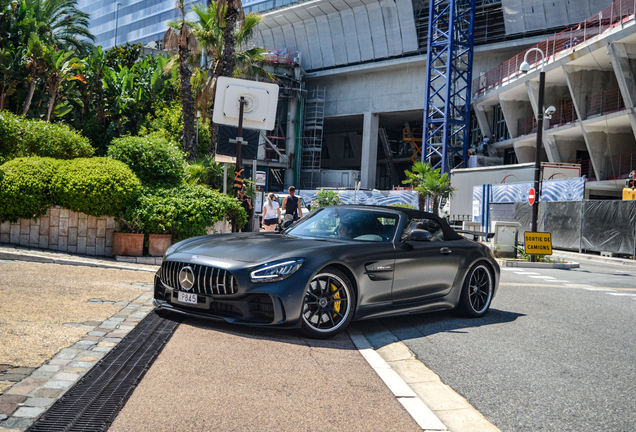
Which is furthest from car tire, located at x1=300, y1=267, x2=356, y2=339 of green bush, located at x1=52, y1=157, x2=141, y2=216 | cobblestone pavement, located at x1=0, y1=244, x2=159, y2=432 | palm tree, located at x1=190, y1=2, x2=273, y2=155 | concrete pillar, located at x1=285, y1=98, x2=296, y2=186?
concrete pillar, located at x1=285, y1=98, x2=296, y2=186

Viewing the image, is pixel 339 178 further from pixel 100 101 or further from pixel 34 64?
pixel 34 64

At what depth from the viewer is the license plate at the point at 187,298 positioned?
5.81m

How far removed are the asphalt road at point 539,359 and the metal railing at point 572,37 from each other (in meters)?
24.9

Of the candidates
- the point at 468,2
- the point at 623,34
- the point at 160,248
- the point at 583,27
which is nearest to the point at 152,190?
the point at 160,248

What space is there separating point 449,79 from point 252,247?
143 feet

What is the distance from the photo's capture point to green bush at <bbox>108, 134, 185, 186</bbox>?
12.5 m

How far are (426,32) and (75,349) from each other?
51.2m

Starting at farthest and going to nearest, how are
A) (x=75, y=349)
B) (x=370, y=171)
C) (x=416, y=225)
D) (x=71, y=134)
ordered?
(x=370, y=171), (x=71, y=134), (x=416, y=225), (x=75, y=349)

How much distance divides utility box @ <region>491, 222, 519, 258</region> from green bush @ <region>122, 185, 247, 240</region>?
1129 centimetres

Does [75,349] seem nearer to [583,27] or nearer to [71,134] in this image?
[71,134]

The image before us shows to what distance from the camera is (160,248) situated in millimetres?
11328

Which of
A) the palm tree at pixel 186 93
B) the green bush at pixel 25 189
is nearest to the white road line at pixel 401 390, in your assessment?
the green bush at pixel 25 189

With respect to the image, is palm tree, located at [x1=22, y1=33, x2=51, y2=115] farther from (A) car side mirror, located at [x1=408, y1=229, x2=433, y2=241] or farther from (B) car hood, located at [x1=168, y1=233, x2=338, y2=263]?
(A) car side mirror, located at [x1=408, y1=229, x2=433, y2=241]

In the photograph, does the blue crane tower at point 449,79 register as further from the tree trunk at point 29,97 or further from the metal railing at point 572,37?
the tree trunk at point 29,97
